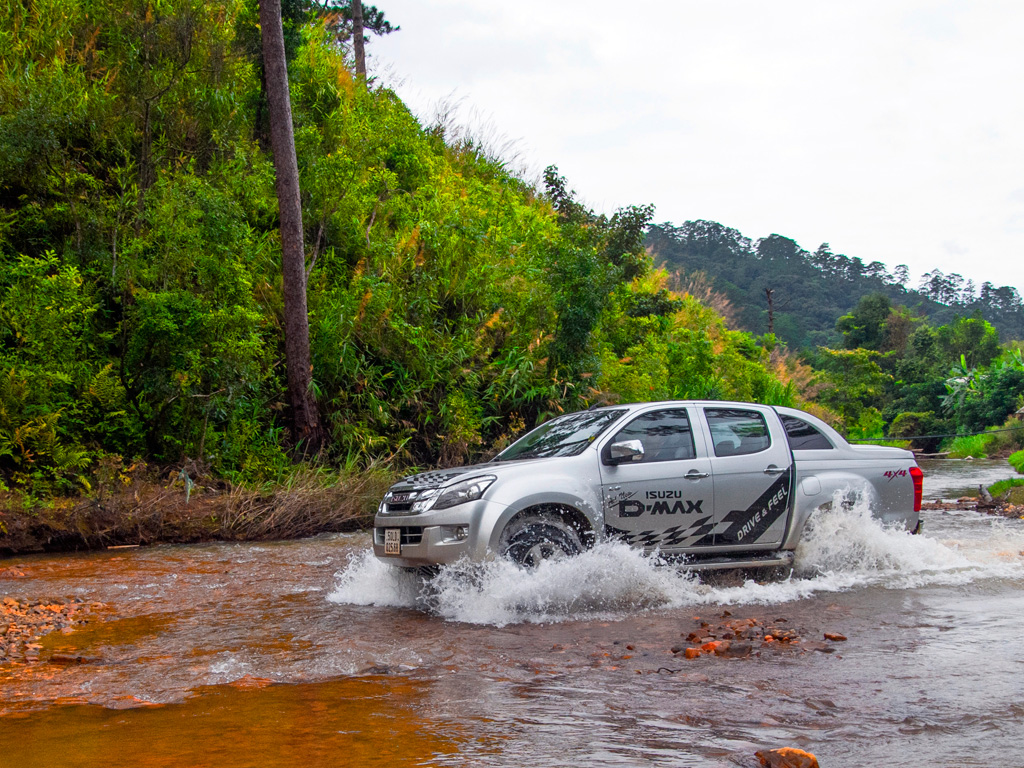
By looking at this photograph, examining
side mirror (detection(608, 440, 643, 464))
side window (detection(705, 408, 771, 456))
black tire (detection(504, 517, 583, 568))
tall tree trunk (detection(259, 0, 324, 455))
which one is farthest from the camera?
tall tree trunk (detection(259, 0, 324, 455))

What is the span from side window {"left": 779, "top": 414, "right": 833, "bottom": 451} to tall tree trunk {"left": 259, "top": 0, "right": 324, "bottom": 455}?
879 centimetres

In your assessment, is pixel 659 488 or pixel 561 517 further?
pixel 659 488

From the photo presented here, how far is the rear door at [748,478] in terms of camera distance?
7570 mm

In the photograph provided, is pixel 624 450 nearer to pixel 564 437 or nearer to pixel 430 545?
pixel 564 437

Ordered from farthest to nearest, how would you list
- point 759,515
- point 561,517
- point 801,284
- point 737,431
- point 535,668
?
point 801,284, point 737,431, point 759,515, point 561,517, point 535,668

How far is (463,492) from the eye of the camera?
265 inches

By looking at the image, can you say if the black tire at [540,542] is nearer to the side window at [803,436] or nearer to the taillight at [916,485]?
the side window at [803,436]

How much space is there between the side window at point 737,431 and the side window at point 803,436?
0.26m

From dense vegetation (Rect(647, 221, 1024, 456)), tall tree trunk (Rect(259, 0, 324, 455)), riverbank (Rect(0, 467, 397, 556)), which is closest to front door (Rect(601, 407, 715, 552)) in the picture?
riverbank (Rect(0, 467, 397, 556))

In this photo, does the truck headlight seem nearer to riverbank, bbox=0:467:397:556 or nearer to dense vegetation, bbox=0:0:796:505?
riverbank, bbox=0:467:397:556

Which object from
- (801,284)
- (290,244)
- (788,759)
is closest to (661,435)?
(788,759)

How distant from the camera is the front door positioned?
23.5ft

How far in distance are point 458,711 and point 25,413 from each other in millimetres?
9965

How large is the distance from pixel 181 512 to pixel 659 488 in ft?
23.0
